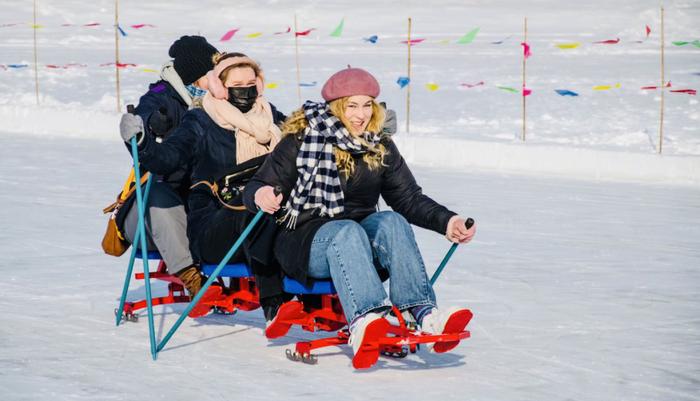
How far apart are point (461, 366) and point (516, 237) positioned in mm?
3518

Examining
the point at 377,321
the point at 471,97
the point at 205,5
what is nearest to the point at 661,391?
the point at 377,321

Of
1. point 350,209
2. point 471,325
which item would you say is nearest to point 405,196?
point 350,209

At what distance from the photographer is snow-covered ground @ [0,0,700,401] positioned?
392cm

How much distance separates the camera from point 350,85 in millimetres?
3980

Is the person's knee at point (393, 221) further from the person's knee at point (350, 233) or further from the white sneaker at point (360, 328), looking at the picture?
the white sneaker at point (360, 328)

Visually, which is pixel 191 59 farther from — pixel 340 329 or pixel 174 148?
pixel 340 329

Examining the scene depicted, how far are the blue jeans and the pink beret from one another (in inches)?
16.7

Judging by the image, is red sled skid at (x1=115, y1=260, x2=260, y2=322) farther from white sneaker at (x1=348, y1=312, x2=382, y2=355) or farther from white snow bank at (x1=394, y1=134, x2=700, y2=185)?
white snow bank at (x1=394, y1=134, x2=700, y2=185)

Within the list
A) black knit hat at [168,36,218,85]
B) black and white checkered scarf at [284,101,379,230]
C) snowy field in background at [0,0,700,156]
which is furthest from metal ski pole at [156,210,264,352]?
snowy field in background at [0,0,700,156]

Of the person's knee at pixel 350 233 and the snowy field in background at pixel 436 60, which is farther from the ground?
the snowy field in background at pixel 436 60

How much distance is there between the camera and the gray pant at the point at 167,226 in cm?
449

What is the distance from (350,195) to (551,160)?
26.0 feet

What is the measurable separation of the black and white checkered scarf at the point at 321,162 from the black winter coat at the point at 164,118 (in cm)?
74

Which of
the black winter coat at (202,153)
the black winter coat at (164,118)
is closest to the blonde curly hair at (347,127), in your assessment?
the black winter coat at (202,153)
